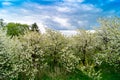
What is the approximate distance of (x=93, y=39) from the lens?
45.2 meters

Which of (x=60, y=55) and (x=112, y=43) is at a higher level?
(x=112, y=43)

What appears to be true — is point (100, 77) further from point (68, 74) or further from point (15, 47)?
point (15, 47)

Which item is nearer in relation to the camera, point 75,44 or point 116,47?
point 116,47

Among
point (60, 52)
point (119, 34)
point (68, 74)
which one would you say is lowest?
point (68, 74)

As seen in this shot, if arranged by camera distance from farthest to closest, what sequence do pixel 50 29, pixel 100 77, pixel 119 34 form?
pixel 50 29 < pixel 119 34 < pixel 100 77

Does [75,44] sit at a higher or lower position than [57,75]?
higher

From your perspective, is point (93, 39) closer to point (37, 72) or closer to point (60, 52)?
point (60, 52)

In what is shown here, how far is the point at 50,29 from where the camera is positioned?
144 ft

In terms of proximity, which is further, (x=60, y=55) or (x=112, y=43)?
(x=60, y=55)

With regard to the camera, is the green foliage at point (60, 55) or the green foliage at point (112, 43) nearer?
the green foliage at point (60, 55)

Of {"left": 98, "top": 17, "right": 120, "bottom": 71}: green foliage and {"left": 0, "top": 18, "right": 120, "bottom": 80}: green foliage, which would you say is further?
{"left": 98, "top": 17, "right": 120, "bottom": 71}: green foliage

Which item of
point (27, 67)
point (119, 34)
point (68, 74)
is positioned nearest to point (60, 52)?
point (68, 74)

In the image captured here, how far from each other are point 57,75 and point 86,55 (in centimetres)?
865

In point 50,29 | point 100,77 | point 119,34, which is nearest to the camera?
point 100,77
